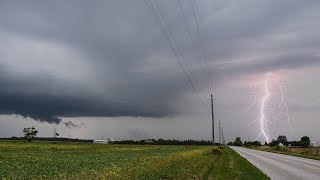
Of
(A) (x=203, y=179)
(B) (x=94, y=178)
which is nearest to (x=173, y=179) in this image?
(A) (x=203, y=179)

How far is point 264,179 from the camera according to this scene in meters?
25.5

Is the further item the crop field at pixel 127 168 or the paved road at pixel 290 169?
the paved road at pixel 290 169

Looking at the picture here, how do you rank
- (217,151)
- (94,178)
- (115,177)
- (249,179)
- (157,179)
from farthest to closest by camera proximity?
(217,151) → (249,179) → (157,179) → (115,177) → (94,178)

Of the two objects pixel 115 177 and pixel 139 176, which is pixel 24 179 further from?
pixel 139 176

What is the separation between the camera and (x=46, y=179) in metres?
21.8

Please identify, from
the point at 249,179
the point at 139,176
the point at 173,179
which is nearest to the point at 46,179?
the point at 139,176

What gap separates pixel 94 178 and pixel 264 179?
1106 centimetres

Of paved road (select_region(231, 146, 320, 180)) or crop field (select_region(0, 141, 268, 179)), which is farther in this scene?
paved road (select_region(231, 146, 320, 180))

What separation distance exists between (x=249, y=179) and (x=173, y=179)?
4.96 meters

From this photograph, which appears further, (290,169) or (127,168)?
(290,169)

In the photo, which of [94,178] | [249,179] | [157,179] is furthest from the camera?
[249,179]

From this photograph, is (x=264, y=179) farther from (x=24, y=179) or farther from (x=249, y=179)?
(x=24, y=179)

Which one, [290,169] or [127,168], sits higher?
[290,169]

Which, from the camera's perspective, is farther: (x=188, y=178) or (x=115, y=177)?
(x=188, y=178)
